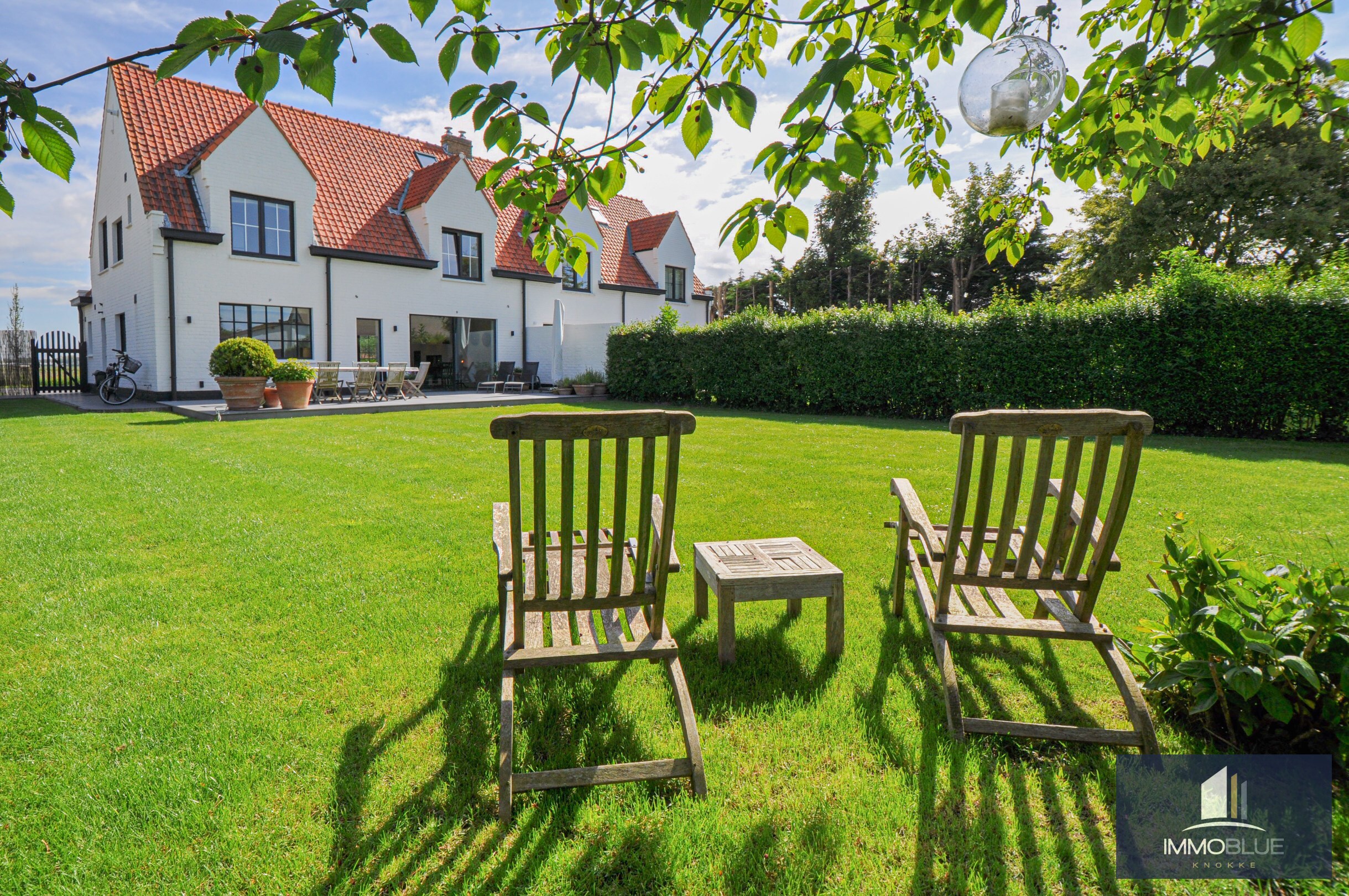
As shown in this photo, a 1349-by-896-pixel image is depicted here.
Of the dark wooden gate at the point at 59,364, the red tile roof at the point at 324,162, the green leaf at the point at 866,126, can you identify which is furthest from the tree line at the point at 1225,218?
the dark wooden gate at the point at 59,364

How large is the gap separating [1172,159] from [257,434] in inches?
1071

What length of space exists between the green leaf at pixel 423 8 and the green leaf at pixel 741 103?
2.93ft

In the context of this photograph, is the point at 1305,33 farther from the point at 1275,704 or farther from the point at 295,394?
the point at 295,394

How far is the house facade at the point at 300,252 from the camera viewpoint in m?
16.1

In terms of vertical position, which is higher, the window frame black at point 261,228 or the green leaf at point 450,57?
the window frame black at point 261,228

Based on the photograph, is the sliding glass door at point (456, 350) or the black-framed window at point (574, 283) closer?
the sliding glass door at point (456, 350)

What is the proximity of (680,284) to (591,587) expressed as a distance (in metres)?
26.6

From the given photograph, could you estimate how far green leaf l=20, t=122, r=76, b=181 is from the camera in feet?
5.13

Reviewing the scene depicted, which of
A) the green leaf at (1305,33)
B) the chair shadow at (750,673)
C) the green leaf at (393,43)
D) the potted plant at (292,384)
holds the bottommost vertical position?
the chair shadow at (750,673)

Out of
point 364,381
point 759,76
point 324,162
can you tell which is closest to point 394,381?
point 364,381

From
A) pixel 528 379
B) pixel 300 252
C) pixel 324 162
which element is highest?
pixel 324 162

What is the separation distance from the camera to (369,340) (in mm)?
19453

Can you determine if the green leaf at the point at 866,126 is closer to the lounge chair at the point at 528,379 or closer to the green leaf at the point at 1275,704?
the green leaf at the point at 1275,704

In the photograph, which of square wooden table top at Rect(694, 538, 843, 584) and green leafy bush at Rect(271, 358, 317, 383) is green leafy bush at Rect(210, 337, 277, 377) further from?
square wooden table top at Rect(694, 538, 843, 584)
